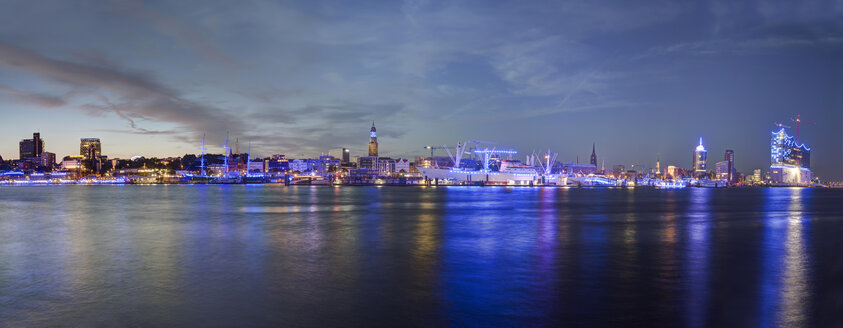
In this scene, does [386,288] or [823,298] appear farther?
[386,288]

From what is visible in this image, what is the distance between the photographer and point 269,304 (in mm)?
11570

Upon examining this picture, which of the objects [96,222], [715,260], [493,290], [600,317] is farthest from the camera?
[96,222]

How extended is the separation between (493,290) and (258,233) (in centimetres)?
1730

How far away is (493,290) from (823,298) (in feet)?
27.4

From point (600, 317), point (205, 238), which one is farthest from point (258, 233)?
point (600, 317)

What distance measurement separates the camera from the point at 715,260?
59.9ft

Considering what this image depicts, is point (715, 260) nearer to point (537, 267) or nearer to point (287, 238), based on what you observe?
point (537, 267)

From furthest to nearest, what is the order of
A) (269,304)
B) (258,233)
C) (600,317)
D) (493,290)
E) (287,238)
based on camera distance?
(258,233) < (287,238) < (493,290) < (269,304) < (600,317)

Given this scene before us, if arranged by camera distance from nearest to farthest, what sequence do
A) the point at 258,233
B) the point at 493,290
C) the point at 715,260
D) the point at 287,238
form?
1. the point at 493,290
2. the point at 715,260
3. the point at 287,238
4. the point at 258,233

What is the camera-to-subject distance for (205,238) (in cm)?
2447

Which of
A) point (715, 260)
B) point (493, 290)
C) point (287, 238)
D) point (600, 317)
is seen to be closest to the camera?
point (600, 317)

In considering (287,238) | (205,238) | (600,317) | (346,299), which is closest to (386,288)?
(346,299)

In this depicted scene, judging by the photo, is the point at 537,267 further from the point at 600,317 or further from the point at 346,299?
the point at 346,299

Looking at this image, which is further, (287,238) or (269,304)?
(287,238)
